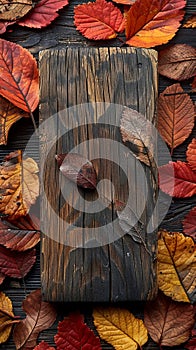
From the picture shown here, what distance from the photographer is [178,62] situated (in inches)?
62.6

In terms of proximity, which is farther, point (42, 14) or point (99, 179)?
point (42, 14)

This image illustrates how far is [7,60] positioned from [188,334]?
2.54 feet

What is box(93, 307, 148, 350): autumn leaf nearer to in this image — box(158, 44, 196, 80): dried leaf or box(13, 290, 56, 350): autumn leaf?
box(13, 290, 56, 350): autumn leaf

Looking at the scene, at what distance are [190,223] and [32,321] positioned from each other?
44 centimetres

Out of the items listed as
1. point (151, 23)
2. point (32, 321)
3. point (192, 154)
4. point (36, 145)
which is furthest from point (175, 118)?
point (32, 321)

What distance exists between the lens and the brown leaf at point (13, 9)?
1577mm

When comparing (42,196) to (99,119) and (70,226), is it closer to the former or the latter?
(70,226)

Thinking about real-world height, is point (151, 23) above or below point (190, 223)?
above

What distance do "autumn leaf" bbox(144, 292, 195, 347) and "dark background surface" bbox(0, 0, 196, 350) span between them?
0.9 inches

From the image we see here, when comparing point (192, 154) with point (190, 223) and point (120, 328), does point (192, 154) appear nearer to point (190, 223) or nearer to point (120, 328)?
point (190, 223)

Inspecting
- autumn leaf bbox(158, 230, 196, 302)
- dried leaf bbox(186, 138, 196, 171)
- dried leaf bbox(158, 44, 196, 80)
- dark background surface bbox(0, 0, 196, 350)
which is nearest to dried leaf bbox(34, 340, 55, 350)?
dark background surface bbox(0, 0, 196, 350)

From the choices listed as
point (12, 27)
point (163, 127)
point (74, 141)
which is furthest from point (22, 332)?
point (12, 27)

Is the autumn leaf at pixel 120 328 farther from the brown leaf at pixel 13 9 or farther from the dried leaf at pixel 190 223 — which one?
the brown leaf at pixel 13 9

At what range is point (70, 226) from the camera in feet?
4.83
